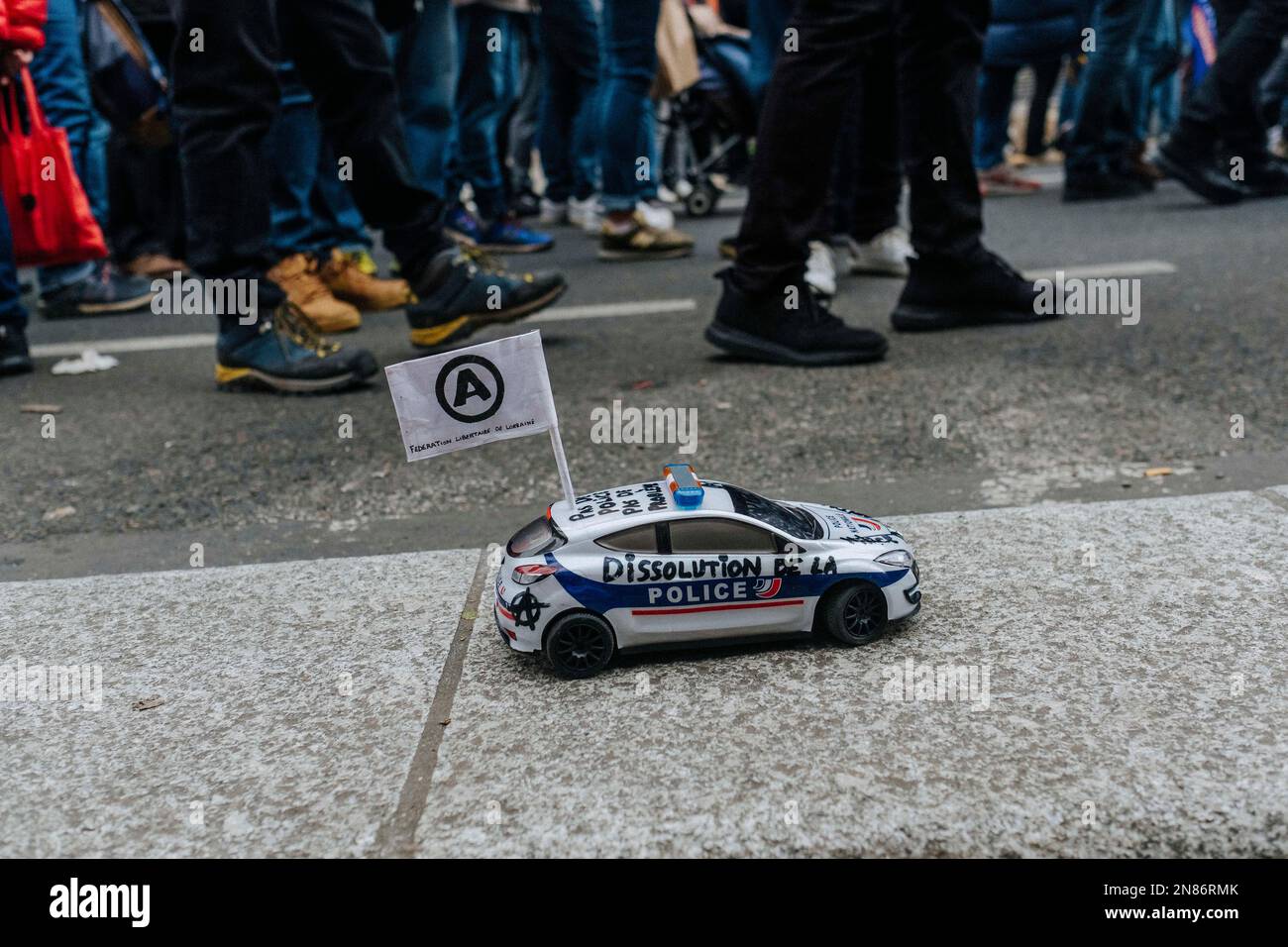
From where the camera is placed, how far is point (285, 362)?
3492 millimetres

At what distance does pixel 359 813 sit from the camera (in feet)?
4.62

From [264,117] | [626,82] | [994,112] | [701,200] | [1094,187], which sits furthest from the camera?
[701,200]

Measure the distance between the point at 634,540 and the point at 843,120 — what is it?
2.16 meters

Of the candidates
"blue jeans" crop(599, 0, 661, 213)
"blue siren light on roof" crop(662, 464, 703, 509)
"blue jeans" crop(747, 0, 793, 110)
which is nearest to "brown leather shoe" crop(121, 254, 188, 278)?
"blue jeans" crop(599, 0, 661, 213)

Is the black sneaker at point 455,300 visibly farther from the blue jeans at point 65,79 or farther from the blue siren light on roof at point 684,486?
the blue jeans at point 65,79

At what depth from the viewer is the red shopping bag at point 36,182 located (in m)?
4.27

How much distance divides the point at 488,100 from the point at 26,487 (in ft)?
14.2

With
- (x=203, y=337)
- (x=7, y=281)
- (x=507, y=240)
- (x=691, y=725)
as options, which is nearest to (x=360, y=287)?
(x=203, y=337)

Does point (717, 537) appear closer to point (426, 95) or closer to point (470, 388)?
point (470, 388)

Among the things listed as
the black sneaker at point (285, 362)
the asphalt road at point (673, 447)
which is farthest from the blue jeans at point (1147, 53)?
the black sneaker at point (285, 362)

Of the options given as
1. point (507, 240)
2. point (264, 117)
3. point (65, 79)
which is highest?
point (264, 117)

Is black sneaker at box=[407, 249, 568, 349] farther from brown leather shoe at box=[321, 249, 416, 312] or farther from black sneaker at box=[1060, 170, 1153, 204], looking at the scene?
black sneaker at box=[1060, 170, 1153, 204]

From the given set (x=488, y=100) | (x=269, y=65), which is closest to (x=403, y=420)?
(x=269, y=65)

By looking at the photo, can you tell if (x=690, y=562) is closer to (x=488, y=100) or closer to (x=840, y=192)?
(x=840, y=192)
